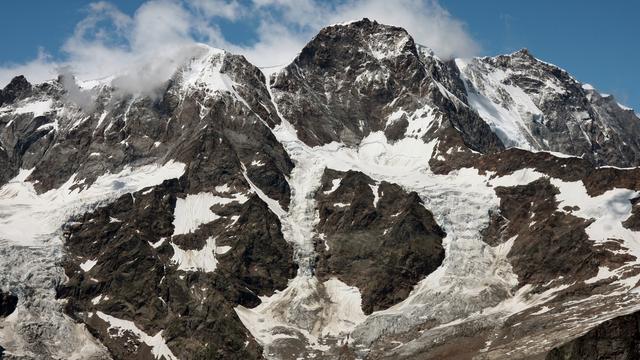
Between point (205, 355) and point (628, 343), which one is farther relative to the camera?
point (205, 355)

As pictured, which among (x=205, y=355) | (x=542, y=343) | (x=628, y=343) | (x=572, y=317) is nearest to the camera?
(x=628, y=343)

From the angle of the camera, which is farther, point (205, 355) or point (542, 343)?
point (542, 343)

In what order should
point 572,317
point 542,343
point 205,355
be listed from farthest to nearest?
1. point 572,317
2. point 542,343
3. point 205,355

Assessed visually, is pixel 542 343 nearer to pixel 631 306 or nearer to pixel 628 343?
pixel 631 306

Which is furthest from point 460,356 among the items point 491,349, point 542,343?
point 542,343

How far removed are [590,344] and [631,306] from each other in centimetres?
16892

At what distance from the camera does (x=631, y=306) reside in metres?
195

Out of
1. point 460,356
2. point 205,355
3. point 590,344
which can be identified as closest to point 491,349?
point 460,356

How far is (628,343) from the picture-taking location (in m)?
36.6

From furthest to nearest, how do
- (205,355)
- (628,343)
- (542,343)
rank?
(542,343) < (205,355) < (628,343)

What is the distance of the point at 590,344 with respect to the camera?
37.1 m

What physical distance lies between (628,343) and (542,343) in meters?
157

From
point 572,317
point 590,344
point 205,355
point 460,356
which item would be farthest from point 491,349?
point 590,344

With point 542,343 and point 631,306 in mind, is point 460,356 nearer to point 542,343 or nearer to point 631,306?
point 542,343
